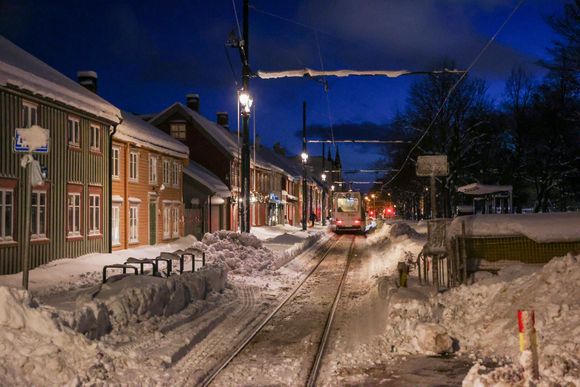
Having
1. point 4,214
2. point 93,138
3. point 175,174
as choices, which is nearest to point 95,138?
point 93,138

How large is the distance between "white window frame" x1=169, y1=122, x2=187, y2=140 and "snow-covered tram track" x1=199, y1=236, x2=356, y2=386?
98.2ft

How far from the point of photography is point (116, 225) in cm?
2711

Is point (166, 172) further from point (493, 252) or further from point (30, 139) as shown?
point (30, 139)

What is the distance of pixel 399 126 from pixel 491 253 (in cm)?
3640

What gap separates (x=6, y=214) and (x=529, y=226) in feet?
44.9

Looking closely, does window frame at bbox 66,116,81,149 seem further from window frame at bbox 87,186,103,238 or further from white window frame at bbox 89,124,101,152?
window frame at bbox 87,186,103,238

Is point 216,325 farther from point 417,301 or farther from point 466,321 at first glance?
point 466,321

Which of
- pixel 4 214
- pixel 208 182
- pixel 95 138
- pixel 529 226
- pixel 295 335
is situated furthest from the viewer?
pixel 208 182

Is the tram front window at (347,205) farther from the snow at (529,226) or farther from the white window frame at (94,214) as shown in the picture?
the snow at (529,226)

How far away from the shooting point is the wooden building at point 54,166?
17891 millimetres

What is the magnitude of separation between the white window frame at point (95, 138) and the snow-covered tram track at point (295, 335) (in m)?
9.40

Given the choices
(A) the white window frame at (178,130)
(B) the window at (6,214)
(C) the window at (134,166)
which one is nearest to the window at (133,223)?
(C) the window at (134,166)

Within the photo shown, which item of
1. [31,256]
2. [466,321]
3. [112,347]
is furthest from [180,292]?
[31,256]

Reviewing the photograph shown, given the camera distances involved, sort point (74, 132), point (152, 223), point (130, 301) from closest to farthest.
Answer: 1. point (130, 301)
2. point (74, 132)
3. point (152, 223)
